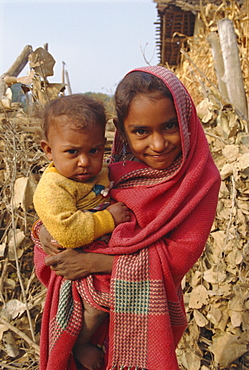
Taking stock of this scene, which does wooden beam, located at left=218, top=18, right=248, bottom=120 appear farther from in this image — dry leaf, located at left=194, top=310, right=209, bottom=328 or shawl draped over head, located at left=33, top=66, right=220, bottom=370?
shawl draped over head, located at left=33, top=66, right=220, bottom=370

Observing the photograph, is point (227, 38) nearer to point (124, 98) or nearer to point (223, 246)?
point (223, 246)

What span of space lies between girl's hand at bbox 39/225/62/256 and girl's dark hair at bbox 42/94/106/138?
430 mm

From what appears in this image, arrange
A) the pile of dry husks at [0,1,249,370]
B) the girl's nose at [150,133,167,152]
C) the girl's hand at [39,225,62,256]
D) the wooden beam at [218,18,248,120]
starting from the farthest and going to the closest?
the wooden beam at [218,18,248,120]
the pile of dry husks at [0,1,249,370]
the girl's hand at [39,225,62,256]
the girl's nose at [150,133,167,152]

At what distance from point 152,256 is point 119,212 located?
216mm

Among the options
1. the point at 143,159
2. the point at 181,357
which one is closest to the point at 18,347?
the point at 181,357

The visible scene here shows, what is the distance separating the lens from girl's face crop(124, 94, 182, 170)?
4.29ft

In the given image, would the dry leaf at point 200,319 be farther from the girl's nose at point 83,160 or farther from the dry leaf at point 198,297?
the girl's nose at point 83,160

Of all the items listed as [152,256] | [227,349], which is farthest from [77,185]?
[227,349]

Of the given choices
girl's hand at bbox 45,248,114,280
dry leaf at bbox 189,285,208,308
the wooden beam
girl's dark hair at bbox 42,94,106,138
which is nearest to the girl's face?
girl's dark hair at bbox 42,94,106,138

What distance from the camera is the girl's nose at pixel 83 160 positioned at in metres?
1.36

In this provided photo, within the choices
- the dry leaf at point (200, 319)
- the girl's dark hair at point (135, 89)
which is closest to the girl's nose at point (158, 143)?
the girl's dark hair at point (135, 89)

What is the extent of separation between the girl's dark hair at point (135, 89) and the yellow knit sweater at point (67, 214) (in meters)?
0.35

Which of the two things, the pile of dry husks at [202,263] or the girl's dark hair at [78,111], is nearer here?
the girl's dark hair at [78,111]

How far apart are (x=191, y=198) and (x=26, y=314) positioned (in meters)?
2.34
